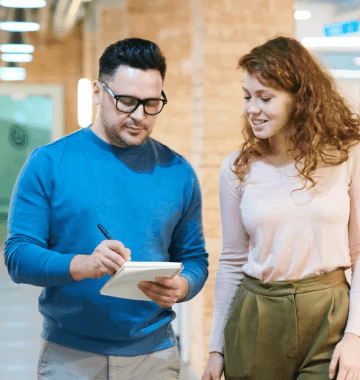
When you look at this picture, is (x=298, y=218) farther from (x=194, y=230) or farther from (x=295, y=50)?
(x=295, y=50)

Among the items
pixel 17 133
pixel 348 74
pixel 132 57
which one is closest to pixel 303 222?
pixel 132 57

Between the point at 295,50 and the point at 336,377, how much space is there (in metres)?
0.92

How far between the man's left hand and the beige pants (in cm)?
26

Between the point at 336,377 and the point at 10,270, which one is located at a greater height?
the point at 10,270

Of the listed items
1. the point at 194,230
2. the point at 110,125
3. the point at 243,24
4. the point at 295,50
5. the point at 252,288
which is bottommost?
the point at 252,288

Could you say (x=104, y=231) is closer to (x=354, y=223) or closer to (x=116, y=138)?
(x=116, y=138)

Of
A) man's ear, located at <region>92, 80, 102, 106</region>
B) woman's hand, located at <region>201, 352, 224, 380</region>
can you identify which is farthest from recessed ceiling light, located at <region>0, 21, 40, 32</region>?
woman's hand, located at <region>201, 352, 224, 380</region>

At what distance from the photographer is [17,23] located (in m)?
7.44

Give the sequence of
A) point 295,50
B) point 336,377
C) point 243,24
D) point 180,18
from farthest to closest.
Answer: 1. point 180,18
2. point 243,24
3. point 295,50
4. point 336,377

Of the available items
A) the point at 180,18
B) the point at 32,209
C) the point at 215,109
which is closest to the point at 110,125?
the point at 32,209

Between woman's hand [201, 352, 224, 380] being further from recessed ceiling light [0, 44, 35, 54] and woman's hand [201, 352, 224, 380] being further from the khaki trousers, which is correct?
recessed ceiling light [0, 44, 35, 54]

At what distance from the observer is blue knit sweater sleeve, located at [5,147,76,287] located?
1.66 metres

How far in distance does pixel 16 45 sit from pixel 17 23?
2.16m

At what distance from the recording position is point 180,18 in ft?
20.8
